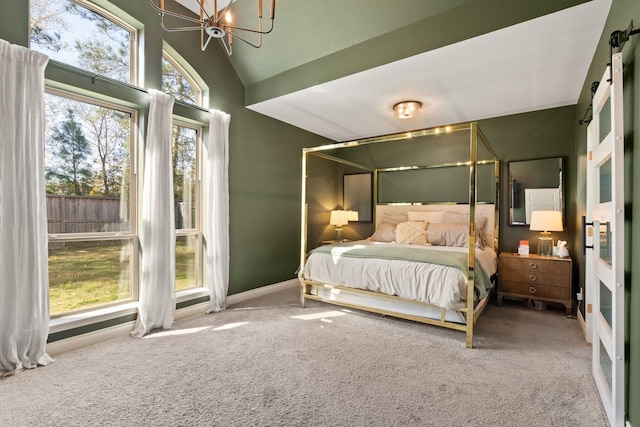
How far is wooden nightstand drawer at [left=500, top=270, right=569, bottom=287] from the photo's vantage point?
3.52 m

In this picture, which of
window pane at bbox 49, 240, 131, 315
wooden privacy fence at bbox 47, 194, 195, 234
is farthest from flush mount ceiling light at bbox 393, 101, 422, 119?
window pane at bbox 49, 240, 131, 315

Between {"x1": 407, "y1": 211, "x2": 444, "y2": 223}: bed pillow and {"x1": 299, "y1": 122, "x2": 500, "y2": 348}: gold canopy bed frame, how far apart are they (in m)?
0.14

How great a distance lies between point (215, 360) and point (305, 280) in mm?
1558

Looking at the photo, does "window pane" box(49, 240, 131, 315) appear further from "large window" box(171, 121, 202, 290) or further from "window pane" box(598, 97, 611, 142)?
"window pane" box(598, 97, 611, 142)

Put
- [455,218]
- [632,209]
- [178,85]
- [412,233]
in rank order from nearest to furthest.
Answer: [632,209] → [178,85] → [412,233] → [455,218]

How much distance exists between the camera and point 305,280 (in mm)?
3789

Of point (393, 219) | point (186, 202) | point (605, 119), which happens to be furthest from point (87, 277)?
point (605, 119)

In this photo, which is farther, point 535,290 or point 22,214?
point 535,290

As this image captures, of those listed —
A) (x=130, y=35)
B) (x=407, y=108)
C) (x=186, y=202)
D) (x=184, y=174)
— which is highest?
(x=130, y=35)

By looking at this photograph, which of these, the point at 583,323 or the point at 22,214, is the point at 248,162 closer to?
the point at 22,214

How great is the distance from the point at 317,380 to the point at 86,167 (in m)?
2.78

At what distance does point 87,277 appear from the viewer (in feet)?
9.29

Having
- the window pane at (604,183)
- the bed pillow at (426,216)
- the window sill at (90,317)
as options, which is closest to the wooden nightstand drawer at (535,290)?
the bed pillow at (426,216)

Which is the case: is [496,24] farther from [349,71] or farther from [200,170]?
[200,170]
